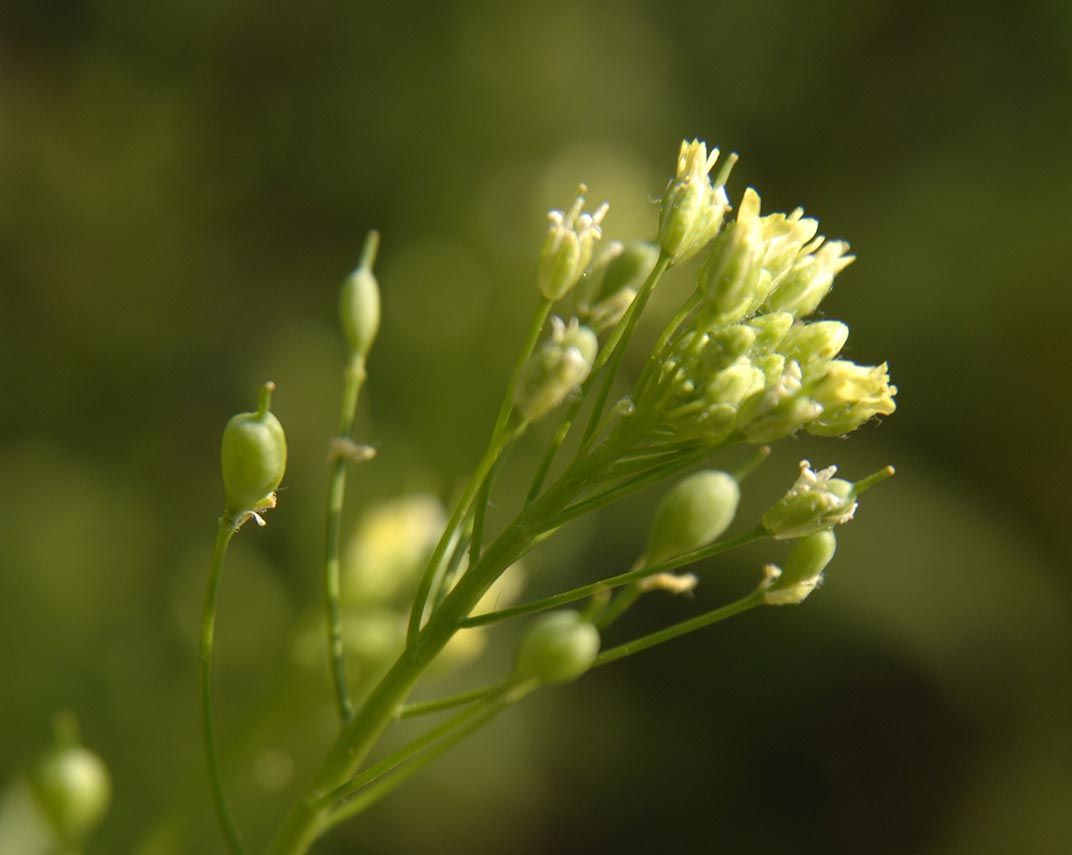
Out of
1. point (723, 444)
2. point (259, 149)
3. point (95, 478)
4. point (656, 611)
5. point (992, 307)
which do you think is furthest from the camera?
point (259, 149)

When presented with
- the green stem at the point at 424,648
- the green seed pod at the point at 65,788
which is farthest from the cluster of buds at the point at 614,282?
the green seed pod at the point at 65,788

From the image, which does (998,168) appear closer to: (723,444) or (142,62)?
(142,62)

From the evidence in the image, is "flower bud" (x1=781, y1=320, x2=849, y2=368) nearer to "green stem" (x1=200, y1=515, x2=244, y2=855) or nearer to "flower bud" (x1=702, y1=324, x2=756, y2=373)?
"flower bud" (x1=702, y1=324, x2=756, y2=373)

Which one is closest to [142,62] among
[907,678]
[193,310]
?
[193,310]

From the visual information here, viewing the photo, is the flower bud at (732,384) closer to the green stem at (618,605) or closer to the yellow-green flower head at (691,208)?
the yellow-green flower head at (691,208)

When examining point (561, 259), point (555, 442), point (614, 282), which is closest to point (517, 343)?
point (614, 282)

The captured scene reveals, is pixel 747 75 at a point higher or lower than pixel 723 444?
higher
